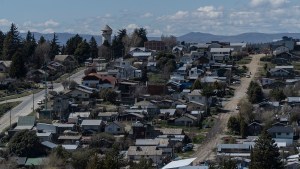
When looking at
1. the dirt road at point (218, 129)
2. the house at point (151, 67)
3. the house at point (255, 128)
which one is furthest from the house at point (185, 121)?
the house at point (151, 67)

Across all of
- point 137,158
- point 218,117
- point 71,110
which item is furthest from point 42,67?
point 137,158

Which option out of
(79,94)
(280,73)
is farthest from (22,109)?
(280,73)

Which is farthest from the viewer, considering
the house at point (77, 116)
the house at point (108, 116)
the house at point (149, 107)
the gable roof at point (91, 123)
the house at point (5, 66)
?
the house at point (5, 66)

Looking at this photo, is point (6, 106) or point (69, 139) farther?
point (6, 106)

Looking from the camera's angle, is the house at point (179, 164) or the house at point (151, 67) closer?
the house at point (179, 164)

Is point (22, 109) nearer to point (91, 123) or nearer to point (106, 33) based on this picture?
point (91, 123)

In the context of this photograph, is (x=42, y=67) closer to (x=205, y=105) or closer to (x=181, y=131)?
(x=205, y=105)

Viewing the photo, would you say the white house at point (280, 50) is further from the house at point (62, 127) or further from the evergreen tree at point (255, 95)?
the house at point (62, 127)
